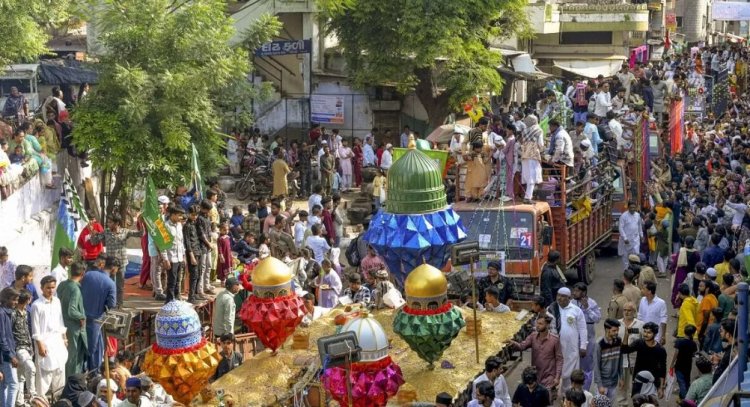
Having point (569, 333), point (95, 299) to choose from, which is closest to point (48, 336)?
point (95, 299)

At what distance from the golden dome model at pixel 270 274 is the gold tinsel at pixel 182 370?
144cm

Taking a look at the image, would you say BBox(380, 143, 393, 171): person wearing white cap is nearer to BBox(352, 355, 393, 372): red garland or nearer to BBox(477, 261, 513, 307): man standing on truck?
BBox(477, 261, 513, 307): man standing on truck

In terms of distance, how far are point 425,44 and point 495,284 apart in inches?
523

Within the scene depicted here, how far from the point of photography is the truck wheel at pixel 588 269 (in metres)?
19.9

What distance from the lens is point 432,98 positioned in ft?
98.1

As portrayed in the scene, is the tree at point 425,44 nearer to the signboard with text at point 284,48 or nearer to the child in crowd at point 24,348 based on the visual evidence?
the signboard with text at point 284,48

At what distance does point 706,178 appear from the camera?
23.9m

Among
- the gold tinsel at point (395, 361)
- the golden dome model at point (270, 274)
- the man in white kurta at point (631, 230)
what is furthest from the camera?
the man in white kurta at point (631, 230)

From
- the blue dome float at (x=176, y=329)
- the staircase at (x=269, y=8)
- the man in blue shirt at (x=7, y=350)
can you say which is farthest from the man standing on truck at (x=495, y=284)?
the staircase at (x=269, y=8)

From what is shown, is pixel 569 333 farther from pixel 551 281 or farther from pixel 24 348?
pixel 24 348

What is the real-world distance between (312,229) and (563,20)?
25001 mm

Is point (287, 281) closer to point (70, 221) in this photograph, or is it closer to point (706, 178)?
point (70, 221)

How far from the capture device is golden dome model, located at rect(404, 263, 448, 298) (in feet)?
37.4

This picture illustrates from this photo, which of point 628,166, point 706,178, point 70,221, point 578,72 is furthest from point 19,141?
point 578,72
